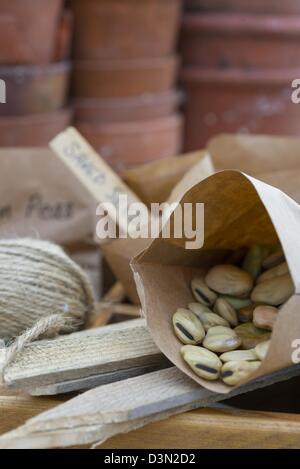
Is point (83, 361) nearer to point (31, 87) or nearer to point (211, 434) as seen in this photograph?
point (211, 434)

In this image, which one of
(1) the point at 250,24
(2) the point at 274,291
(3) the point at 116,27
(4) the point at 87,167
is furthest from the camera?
(1) the point at 250,24

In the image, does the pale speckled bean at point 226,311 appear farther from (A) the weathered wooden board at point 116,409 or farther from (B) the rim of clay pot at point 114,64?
(B) the rim of clay pot at point 114,64

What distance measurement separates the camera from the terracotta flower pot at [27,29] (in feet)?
4.10

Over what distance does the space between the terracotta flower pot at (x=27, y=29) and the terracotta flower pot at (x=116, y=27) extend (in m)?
0.13

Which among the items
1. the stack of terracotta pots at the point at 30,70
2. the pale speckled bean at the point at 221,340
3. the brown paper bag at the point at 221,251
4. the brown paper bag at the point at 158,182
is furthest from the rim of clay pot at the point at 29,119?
the pale speckled bean at the point at 221,340

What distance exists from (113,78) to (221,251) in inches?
30.7

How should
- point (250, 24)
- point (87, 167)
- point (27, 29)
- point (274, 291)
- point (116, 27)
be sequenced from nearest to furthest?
point (274, 291), point (87, 167), point (27, 29), point (116, 27), point (250, 24)

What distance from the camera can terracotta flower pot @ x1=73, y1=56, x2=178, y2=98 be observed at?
144 centimetres

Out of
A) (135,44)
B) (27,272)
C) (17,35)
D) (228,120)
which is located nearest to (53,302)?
(27,272)

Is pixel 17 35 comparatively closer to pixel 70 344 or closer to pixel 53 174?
pixel 53 174

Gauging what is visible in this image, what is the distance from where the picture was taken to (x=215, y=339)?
63cm

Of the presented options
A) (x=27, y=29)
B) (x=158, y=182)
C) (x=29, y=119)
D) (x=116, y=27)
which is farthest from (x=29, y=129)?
(x=158, y=182)

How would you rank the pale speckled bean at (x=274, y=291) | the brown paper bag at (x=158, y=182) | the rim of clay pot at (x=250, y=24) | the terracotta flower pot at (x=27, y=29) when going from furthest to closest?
the rim of clay pot at (x=250, y=24) < the terracotta flower pot at (x=27, y=29) < the brown paper bag at (x=158, y=182) < the pale speckled bean at (x=274, y=291)

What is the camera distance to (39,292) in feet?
2.43
